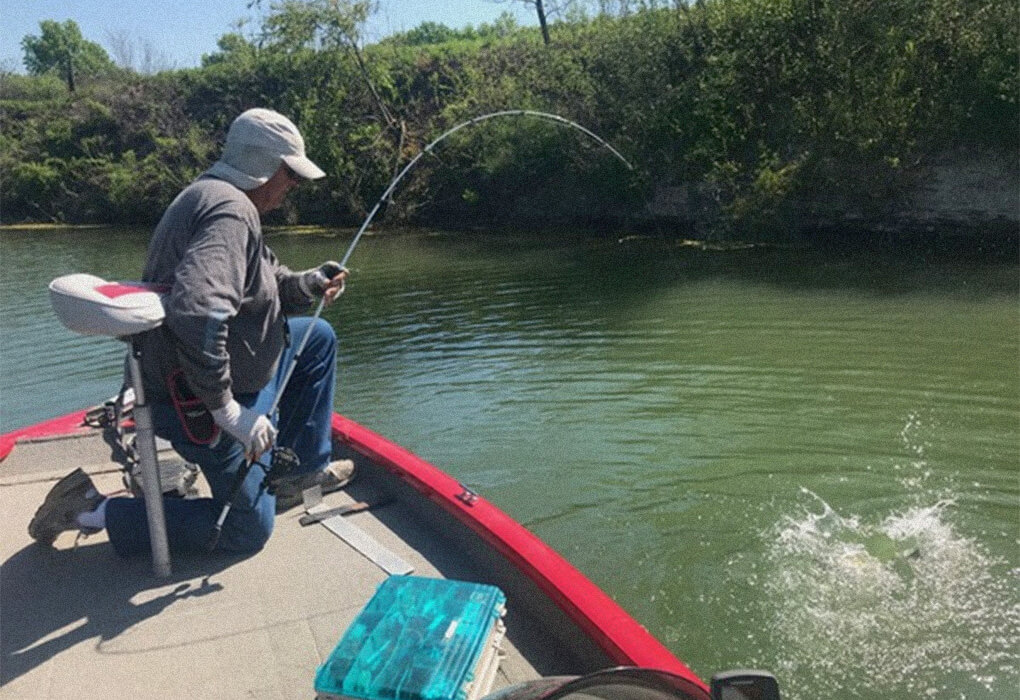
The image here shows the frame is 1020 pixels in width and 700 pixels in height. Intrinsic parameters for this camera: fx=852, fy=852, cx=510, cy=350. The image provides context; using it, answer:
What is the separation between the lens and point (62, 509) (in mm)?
3193

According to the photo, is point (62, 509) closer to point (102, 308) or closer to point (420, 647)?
point (102, 308)

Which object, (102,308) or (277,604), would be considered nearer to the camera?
(102,308)

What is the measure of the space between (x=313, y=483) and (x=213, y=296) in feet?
4.30

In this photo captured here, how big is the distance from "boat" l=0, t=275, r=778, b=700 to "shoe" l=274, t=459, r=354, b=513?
0.05 meters

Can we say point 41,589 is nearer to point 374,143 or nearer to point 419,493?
point 419,493

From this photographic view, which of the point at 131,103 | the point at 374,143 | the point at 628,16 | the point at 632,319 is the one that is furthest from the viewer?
the point at 131,103

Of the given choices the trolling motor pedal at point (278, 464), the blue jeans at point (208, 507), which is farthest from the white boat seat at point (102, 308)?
the trolling motor pedal at point (278, 464)

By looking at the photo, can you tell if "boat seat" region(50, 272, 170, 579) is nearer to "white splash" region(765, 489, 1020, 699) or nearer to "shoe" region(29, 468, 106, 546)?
"shoe" region(29, 468, 106, 546)

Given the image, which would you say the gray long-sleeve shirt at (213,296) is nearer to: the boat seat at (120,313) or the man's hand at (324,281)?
the boat seat at (120,313)

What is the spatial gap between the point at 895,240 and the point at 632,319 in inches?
317

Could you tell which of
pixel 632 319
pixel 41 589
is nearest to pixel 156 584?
pixel 41 589

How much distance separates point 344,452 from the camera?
13.7 feet

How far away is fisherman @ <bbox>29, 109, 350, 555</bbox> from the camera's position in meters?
2.65

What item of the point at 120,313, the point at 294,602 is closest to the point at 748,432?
the point at 294,602
